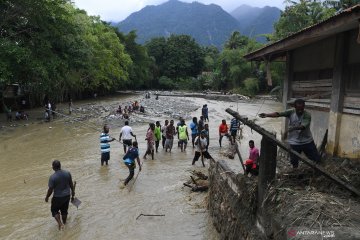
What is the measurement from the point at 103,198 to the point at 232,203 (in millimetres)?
4698

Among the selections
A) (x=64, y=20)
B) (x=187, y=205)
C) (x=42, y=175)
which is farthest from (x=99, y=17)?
(x=187, y=205)

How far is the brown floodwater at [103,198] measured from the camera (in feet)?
27.4

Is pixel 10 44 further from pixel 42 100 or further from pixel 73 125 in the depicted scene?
pixel 42 100

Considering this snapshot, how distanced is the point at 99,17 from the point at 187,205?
146 feet

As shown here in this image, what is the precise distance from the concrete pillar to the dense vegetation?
18.1 meters

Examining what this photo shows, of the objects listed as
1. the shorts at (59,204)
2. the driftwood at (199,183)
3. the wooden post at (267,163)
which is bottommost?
the driftwood at (199,183)

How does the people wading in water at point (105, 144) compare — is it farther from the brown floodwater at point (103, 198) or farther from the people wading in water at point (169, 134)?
the people wading in water at point (169, 134)

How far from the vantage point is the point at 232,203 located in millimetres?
6922

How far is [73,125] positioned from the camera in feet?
85.9

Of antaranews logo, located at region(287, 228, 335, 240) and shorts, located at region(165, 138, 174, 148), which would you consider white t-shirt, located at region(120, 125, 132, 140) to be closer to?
shorts, located at region(165, 138, 174, 148)

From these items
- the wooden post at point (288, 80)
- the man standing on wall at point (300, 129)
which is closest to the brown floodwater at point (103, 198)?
the wooden post at point (288, 80)

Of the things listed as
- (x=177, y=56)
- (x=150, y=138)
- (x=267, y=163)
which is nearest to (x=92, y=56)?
(x=150, y=138)

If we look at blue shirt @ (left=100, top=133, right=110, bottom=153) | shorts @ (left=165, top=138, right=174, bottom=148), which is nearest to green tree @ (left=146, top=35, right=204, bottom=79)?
shorts @ (left=165, top=138, right=174, bottom=148)

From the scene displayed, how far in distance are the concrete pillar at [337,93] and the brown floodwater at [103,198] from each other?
2245 millimetres
